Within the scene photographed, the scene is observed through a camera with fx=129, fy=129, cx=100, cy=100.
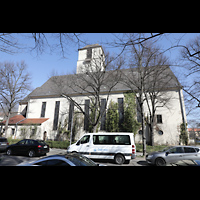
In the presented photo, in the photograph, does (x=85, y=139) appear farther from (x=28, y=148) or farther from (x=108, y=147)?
(x=28, y=148)

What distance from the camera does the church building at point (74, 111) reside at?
1862 centimetres

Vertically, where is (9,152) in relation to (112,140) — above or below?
below

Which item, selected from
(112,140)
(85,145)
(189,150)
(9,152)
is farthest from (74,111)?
(189,150)

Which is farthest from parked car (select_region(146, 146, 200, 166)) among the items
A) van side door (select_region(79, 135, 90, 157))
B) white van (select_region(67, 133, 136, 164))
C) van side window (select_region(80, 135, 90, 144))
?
van side window (select_region(80, 135, 90, 144))

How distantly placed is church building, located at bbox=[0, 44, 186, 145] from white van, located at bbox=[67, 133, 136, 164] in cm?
Answer: 798

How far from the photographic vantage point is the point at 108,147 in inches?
367

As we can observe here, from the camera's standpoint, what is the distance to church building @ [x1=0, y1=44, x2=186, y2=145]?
61.1 ft

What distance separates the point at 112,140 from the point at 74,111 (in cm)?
1509

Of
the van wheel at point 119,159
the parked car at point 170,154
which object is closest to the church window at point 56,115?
the van wheel at point 119,159

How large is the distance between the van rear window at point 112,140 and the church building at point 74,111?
796 centimetres

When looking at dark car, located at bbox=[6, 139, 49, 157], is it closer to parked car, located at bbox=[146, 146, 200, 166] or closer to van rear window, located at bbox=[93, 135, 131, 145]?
van rear window, located at bbox=[93, 135, 131, 145]
